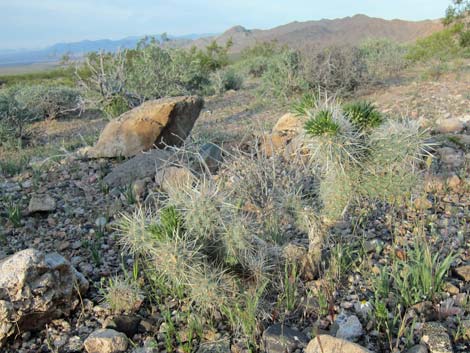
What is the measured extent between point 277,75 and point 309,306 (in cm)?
861

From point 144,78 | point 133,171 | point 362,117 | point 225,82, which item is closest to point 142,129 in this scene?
point 133,171

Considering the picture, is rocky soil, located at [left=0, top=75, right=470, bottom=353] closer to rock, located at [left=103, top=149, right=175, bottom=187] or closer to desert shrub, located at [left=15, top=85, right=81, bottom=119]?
rock, located at [left=103, top=149, right=175, bottom=187]

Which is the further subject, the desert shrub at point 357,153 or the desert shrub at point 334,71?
the desert shrub at point 334,71

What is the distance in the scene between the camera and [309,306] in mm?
2900

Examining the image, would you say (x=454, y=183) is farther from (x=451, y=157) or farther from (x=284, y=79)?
(x=284, y=79)

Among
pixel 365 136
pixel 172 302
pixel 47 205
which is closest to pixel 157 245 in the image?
pixel 172 302

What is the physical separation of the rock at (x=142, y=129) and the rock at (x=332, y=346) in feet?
14.0

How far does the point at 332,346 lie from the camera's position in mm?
2391

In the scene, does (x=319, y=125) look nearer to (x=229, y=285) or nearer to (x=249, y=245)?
(x=249, y=245)

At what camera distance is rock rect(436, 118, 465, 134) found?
20.4 ft

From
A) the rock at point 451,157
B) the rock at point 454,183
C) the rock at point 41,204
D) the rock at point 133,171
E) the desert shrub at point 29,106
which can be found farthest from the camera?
the desert shrub at point 29,106

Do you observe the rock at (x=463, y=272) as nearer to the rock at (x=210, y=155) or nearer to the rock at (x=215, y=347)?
→ the rock at (x=215, y=347)

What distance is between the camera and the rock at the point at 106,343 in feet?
8.80

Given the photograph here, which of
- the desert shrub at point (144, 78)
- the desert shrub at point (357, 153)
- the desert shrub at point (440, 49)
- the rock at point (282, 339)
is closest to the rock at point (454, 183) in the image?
the desert shrub at point (357, 153)
